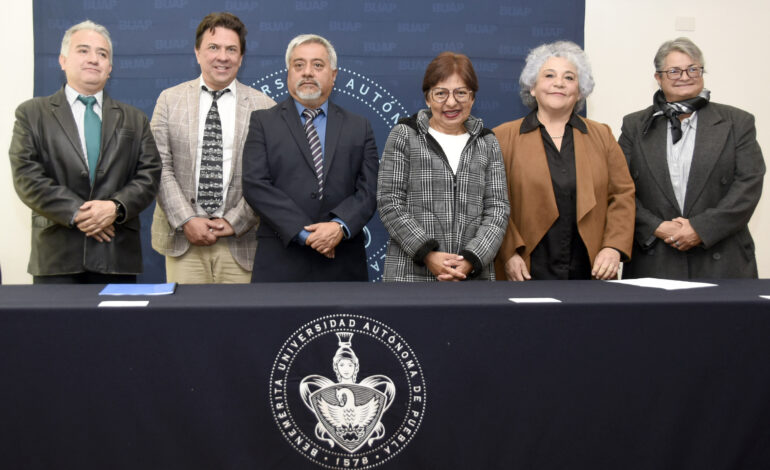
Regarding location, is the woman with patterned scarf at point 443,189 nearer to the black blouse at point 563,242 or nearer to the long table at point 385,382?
the black blouse at point 563,242

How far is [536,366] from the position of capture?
5.14 ft

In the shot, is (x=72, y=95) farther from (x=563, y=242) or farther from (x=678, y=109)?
(x=678, y=109)

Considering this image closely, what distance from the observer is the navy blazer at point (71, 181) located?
231cm

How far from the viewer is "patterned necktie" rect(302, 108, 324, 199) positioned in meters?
2.52

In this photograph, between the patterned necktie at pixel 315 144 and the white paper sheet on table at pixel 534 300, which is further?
the patterned necktie at pixel 315 144

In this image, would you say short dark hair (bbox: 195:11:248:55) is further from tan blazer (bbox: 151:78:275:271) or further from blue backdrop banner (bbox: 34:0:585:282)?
blue backdrop banner (bbox: 34:0:585:282)

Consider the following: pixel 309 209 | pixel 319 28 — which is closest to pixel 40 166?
pixel 309 209

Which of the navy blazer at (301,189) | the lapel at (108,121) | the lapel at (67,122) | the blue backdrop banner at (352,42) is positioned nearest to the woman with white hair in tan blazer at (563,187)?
the navy blazer at (301,189)

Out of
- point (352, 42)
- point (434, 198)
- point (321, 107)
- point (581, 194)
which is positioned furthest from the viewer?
point (352, 42)

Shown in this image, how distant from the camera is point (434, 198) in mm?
2324

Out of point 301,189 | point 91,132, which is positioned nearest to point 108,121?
point 91,132

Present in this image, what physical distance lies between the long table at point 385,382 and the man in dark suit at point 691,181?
99 centimetres

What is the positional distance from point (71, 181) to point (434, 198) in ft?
4.49

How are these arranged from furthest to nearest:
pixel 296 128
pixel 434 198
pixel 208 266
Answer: pixel 208 266 → pixel 296 128 → pixel 434 198
